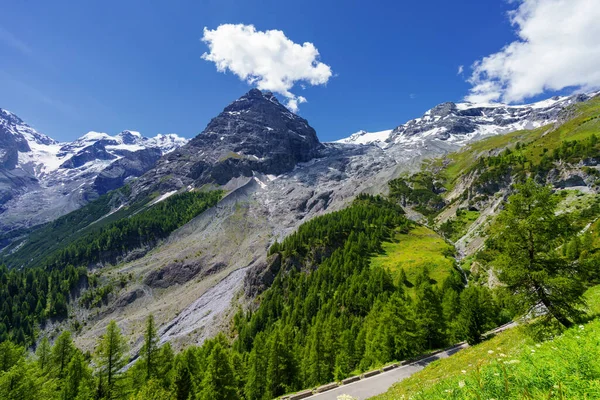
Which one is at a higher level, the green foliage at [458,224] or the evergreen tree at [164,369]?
the green foliage at [458,224]

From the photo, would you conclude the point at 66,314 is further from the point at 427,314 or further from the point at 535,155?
the point at 535,155

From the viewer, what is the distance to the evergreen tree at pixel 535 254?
18.8 meters

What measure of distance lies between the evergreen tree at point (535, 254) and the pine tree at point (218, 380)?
1454 inches

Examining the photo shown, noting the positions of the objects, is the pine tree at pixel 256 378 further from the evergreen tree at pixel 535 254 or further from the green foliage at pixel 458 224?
the green foliage at pixel 458 224

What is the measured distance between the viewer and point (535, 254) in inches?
798

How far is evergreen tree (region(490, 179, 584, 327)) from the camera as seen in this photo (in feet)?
61.6

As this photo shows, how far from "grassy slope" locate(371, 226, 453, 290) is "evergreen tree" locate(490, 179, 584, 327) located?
178 feet

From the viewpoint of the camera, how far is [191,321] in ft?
368

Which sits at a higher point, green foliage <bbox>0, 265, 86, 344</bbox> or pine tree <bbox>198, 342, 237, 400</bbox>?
pine tree <bbox>198, 342, 237, 400</bbox>

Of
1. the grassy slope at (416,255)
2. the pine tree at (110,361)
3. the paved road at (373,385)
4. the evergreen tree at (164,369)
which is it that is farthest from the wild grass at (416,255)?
the pine tree at (110,361)

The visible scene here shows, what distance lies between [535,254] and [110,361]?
168 ft

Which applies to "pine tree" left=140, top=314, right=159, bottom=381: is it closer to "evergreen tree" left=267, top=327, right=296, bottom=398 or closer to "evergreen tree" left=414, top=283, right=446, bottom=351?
"evergreen tree" left=267, top=327, right=296, bottom=398

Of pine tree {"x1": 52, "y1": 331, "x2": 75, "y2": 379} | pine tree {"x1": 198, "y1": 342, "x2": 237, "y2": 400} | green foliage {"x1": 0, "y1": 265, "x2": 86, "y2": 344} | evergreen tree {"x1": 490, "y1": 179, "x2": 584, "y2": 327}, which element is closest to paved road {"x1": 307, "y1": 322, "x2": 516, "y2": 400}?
pine tree {"x1": 198, "y1": 342, "x2": 237, "y2": 400}

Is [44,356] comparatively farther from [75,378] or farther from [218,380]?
[218,380]
